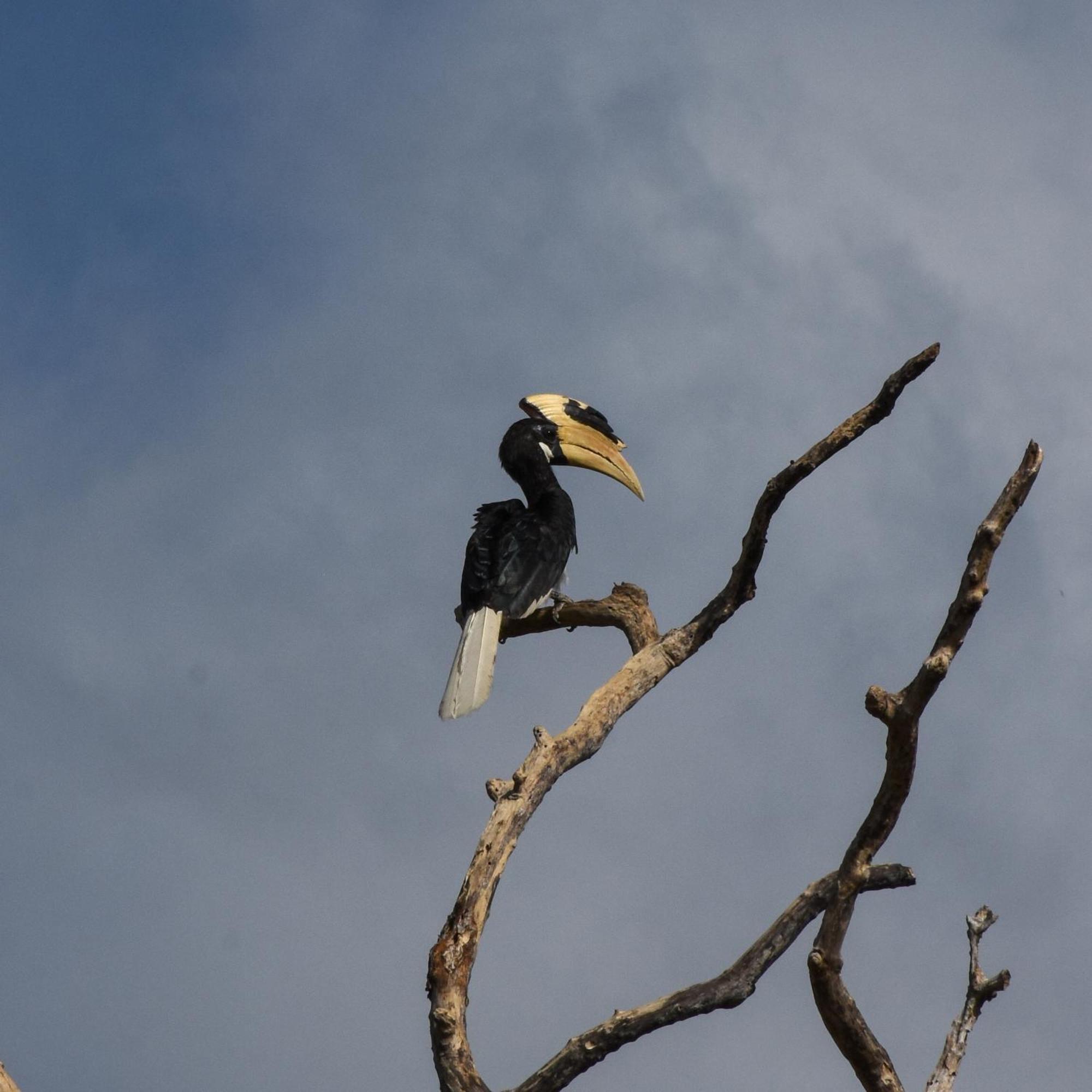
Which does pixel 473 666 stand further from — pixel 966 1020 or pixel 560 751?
pixel 966 1020

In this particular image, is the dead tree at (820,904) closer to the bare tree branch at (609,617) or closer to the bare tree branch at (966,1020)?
the bare tree branch at (966,1020)

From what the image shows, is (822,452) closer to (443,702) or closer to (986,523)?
(986,523)

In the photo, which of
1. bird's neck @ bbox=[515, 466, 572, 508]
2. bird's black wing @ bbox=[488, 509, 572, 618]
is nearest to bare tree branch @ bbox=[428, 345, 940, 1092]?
bird's black wing @ bbox=[488, 509, 572, 618]

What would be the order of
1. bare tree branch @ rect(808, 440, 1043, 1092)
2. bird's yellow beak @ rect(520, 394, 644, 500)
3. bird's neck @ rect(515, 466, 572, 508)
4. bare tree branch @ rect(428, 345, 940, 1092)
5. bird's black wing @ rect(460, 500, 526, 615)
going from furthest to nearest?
bird's yellow beak @ rect(520, 394, 644, 500), bird's neck @ rect(515, 466, 572, 508), bird's black wing @ rect(460, 500, 526, 615), bare tree branch @ rect(428, 345, 940, 1092), bare tree branch @ rect(808, 440, 1043, 1092)

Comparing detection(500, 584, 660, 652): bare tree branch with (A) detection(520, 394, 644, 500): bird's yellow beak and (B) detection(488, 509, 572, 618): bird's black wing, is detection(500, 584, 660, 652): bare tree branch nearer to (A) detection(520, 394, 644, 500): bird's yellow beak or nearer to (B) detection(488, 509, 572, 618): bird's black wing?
(B) detection(488, 509, 572, 618): bird's black wing

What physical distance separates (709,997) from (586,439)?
5028 mm

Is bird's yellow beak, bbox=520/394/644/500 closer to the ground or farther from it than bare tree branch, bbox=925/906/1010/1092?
farther from it

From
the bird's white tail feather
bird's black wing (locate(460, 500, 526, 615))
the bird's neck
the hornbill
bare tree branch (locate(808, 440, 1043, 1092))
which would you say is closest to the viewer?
bare tree branch (locate(808, 440, 1043, 1092))

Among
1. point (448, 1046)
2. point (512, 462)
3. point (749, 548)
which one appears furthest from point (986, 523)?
point (512, 462)

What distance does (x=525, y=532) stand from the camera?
934 cm

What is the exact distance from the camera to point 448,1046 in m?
6.14

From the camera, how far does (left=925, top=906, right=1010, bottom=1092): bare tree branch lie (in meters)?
6.28

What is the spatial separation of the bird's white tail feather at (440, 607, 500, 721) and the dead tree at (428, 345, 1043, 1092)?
1.04m

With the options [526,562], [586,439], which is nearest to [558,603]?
[526,562]
